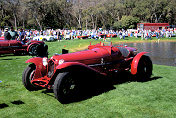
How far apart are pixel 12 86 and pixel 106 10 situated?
7138cm

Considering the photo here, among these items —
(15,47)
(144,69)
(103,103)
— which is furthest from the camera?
(15,47)

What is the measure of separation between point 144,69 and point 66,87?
349 cm

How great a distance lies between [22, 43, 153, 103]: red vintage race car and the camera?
5.10 m

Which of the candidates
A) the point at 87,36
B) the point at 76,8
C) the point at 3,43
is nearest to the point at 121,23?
the point at 76,8

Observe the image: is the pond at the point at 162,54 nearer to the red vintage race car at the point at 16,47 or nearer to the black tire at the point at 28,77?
the red vintage race car at the point at 16,47

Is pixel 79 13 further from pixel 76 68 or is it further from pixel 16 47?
pixel 76 68

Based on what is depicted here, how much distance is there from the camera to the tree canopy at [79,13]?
202 feet

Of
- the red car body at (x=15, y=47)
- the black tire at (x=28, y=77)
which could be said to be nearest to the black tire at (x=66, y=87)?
the black tire at (x=28, y=77)

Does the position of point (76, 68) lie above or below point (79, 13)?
below

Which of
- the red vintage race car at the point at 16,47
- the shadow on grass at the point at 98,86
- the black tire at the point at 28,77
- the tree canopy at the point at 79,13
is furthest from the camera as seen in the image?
the tree canopy at the point at 79,13

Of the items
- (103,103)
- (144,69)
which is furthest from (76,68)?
(144,69)

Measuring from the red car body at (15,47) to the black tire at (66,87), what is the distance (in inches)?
344

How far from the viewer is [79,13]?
72438 mm

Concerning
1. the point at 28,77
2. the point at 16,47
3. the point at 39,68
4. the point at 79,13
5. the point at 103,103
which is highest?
the point at 79,13
